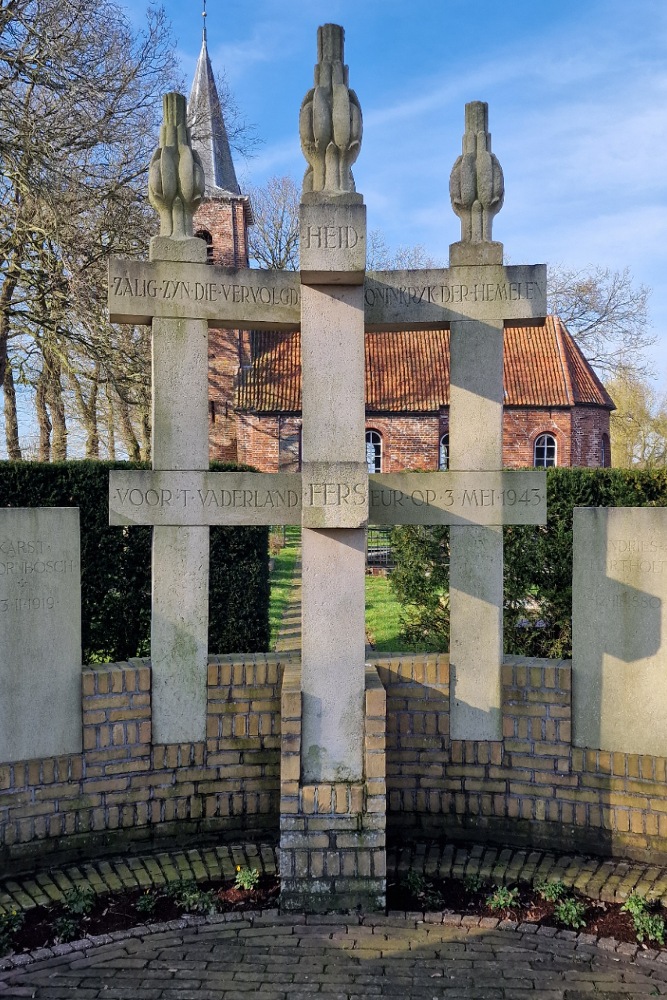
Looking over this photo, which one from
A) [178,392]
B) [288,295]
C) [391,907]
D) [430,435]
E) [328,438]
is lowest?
[391,907]

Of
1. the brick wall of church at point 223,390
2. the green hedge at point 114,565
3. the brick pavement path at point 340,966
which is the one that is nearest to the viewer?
the brick pavement path at point 340,966

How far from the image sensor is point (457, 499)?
4668mm

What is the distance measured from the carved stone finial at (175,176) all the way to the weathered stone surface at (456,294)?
1.18m

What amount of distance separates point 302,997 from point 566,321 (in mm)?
34836

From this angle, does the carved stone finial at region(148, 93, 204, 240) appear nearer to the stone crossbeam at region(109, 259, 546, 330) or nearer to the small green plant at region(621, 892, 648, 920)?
the stone crossbeam at region(109, 259, 546, 330)

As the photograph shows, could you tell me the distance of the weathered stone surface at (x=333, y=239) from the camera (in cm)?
408

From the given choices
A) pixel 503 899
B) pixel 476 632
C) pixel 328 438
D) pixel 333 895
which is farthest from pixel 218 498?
pixel 503 899

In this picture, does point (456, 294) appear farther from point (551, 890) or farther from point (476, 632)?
point (551, 890)

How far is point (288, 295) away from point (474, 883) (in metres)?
3.61

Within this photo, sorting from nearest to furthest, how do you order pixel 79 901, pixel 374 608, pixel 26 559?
1. pixel 79 901
2. pixel 26 559
3. pixel 374 608

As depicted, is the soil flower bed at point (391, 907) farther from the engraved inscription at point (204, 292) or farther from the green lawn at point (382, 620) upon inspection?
the green lawn at point (382, 620)

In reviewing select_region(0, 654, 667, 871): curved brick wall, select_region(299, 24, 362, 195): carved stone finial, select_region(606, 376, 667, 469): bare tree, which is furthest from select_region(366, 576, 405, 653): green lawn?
select_region(606, 376, 667, 469): bare tree

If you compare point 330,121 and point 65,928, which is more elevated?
point 330,121

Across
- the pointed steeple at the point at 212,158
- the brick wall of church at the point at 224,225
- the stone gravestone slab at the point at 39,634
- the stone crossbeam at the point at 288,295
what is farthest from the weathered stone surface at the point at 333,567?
the brick wall of church at the point at 224,225
